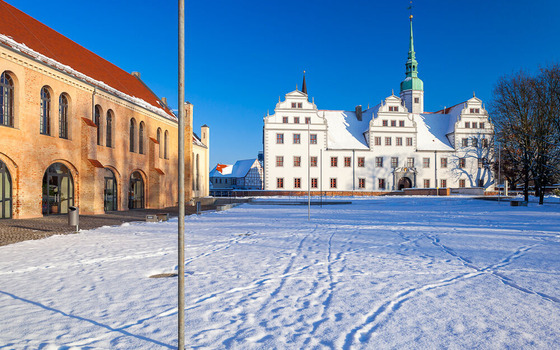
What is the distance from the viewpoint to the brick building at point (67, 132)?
1686 cm

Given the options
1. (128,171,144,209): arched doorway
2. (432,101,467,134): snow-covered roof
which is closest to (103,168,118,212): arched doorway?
(128,171,144,209): arched doorway

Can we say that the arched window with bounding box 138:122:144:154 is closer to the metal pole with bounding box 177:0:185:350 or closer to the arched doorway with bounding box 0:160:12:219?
the arched doorway with bounding box 0:160:12:219

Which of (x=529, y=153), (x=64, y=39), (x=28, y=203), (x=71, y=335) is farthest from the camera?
(x=529, y=153)

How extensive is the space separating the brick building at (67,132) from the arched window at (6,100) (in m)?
0.04

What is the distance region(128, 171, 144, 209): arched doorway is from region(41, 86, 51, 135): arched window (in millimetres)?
8452

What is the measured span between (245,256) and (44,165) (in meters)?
14.2

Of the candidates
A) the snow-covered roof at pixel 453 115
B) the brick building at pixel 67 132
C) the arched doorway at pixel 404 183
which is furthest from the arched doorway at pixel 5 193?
the snow-covered roof at pixel 453 115

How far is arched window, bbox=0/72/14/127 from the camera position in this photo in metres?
16.4

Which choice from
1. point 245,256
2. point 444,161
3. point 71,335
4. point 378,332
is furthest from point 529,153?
point 71,335

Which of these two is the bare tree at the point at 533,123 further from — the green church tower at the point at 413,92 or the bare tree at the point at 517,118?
the green church tower at the point at 413,92

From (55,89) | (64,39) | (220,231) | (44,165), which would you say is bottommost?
(220,231)

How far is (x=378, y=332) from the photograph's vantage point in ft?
14.2

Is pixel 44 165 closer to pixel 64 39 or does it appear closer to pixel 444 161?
pixel 64 39

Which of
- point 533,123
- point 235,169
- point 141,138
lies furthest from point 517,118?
point 235,169
